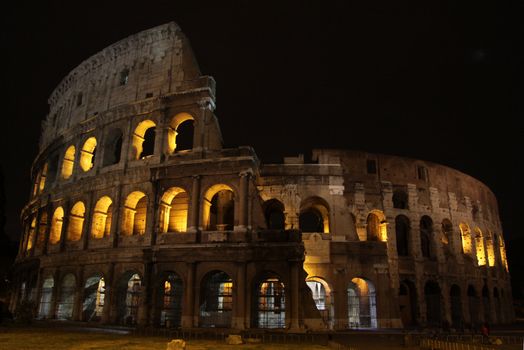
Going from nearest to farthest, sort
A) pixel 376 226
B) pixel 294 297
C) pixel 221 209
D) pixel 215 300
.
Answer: pixel 294 297, pixel 215 300, pixel 221 209, pixel 376 226

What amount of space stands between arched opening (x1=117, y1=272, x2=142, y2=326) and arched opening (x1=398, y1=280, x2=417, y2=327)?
1550 centimetres

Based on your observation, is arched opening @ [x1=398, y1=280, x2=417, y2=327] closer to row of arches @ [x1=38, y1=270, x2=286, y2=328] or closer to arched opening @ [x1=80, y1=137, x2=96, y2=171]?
row of arches @ [x1=38, y1=270, x2=286, y2=328]

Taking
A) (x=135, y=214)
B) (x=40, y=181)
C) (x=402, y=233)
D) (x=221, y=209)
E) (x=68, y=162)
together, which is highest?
(x=68, y=162)

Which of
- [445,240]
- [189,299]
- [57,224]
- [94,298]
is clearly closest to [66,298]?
[94,298]

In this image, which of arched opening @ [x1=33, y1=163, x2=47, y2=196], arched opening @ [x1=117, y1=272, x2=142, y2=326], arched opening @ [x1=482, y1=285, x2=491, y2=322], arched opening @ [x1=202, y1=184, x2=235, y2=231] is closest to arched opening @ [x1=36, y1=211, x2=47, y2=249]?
arched opening @ [x1=33, y1=163, x2=47, y2=196]

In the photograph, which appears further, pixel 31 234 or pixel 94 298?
pixel 31 234

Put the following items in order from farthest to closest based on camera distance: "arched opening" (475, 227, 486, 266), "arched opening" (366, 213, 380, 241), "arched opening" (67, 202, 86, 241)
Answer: "arched opening" (475, 227, 486, 266) < "arched opening" (366, 213, 380, 241) < "arched opening" (67, 202, 86, 241)

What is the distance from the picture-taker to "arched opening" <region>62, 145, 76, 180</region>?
26.4m

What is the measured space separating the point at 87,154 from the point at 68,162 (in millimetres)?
2088

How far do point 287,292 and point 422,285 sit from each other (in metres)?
11.8

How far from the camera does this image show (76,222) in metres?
24.4

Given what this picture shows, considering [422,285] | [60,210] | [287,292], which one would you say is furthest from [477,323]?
[60,210]

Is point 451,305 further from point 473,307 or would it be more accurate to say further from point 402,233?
point 402,233

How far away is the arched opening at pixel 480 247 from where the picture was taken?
30.6 metres
